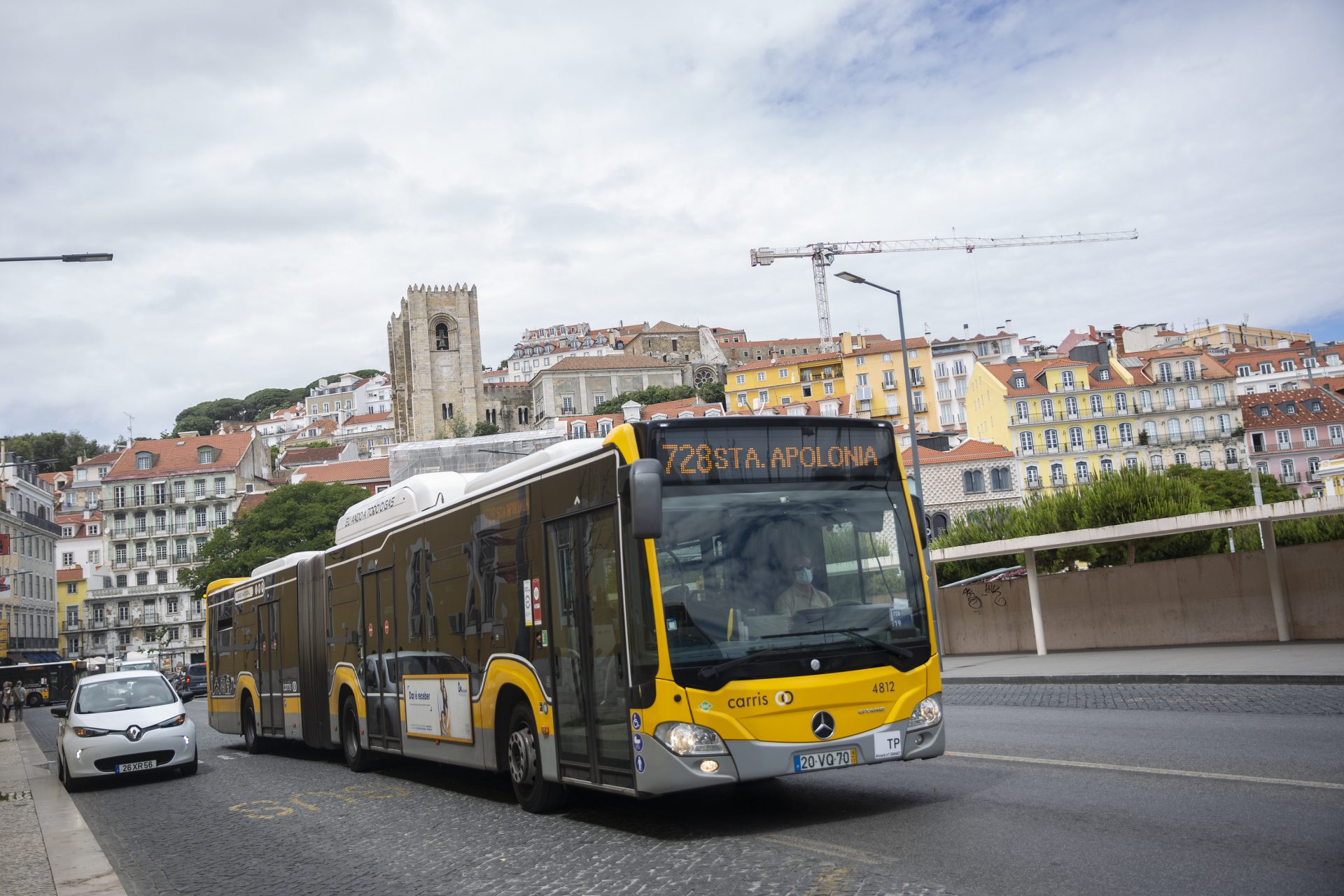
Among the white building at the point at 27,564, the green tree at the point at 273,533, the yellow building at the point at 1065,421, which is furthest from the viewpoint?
the yellow building at the point at 1065,421

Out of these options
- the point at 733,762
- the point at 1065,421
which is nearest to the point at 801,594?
the point at 733,762

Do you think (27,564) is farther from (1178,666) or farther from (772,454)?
(772,454)

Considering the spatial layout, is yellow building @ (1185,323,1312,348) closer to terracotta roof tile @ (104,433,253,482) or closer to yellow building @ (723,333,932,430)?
yellow building @ (723,333,932,430)

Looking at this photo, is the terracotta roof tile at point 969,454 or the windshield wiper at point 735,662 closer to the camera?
the windshield wiper at point 735,662

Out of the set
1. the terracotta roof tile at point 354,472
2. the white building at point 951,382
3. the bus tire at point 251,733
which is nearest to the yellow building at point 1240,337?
the white building at point 951,382

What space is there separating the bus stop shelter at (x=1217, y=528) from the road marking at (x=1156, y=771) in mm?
11650

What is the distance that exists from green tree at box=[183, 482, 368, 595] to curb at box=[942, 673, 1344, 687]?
202 feet

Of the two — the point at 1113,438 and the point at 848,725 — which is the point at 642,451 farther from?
the point at 1113,438

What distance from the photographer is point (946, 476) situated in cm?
8281

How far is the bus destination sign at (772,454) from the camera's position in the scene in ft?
28.7

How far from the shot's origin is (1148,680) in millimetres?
19312

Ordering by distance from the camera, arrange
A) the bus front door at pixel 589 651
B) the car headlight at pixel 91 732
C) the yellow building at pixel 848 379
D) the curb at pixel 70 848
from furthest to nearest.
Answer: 1. the yellow building at pixel 848 379
2. the car headlight at pixel 91 732
3. the bus front door at pixel 589 651
4. the curb at pixel 70 848

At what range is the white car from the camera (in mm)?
16344

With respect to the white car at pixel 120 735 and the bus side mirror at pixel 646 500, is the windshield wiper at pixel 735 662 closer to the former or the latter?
the bus side mirror at pixel 646 500
